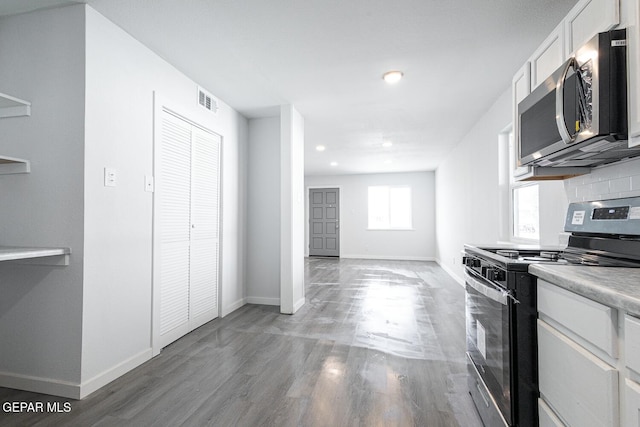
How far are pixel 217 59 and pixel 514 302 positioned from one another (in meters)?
2.79

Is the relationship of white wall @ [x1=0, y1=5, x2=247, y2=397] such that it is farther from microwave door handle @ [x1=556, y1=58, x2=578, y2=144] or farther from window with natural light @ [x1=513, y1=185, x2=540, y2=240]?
window with natural light @ [x1=513, y1=185, x2=540, y2=240]

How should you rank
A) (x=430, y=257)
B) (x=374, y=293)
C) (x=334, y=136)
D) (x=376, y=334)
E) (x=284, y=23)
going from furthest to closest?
(x=430, y=257)
(x=334, y=136)
(x=374, y=293)
(x=376, y=334)
(x=284, y=23)

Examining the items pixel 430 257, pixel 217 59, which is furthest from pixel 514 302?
pixel 430 257

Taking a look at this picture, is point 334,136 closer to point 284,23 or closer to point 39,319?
point 284,23

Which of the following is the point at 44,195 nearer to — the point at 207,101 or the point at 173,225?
the point at 173,225

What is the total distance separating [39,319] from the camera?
2.04 metres

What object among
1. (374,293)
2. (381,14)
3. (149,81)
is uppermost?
(381,14)

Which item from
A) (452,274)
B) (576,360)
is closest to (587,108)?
(576,360)

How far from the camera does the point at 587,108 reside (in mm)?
1307

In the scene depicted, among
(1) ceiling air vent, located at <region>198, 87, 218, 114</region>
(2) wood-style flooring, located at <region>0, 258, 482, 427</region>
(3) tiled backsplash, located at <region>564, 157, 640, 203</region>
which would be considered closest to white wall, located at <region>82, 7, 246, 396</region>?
(2) wood-style flooring, located at <region>0, 258, 482, 427</region>

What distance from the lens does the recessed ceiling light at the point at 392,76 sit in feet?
9.45

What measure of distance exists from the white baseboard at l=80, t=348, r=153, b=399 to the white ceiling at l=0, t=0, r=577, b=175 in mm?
2444

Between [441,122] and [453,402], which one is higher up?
[441,122]

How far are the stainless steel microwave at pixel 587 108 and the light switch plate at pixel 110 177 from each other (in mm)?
2703
